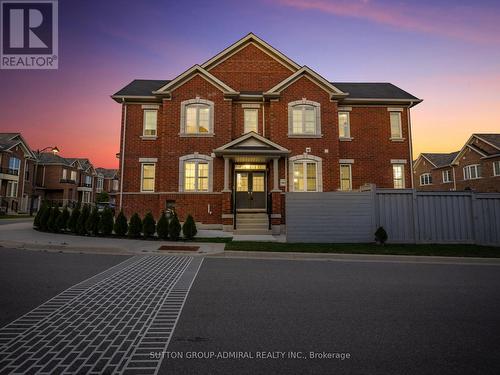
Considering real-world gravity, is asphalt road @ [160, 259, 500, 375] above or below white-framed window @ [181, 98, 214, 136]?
below

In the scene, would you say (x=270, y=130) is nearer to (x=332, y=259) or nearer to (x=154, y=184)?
(x=154, y=184)

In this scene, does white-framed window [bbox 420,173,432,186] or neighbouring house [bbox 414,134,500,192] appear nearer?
neighbouring house [bbox 414,134,500,192]

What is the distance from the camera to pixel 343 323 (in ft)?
12.5

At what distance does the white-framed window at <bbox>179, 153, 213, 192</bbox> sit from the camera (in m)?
16.3

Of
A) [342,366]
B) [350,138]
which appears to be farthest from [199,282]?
[350,138]

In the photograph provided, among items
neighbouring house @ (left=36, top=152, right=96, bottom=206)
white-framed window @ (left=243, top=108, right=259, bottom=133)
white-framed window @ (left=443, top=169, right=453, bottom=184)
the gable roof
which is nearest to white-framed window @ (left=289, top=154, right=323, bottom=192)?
white-framed window @ (left=243, top=108, right=259, bottom=133)

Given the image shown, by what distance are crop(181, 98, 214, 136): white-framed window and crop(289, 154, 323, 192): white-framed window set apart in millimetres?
5721

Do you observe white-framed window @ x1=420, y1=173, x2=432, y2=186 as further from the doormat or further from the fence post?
the doormat

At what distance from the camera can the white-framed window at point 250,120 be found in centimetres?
1731

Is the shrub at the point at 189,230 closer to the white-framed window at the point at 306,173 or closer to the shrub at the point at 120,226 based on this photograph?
the shrub at the point at 120,226

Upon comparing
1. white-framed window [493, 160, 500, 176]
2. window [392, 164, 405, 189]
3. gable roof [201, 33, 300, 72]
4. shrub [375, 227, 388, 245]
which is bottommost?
shrub [375, 227, 388, 245]

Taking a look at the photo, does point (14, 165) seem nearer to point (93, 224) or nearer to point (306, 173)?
point (93, 224)

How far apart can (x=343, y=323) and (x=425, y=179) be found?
162ft

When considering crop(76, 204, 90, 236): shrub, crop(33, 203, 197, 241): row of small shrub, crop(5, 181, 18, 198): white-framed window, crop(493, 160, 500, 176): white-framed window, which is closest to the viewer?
crop(33, 203, 197, 241): row of small shrub
